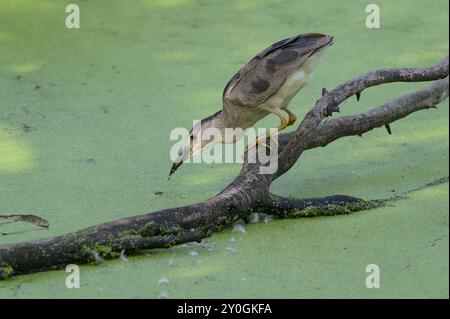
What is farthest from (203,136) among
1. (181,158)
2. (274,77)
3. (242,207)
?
(242,207)

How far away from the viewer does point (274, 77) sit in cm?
412

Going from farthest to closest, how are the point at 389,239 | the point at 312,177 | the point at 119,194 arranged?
the point at 312,177, the point at 119,194, the point at 389,239

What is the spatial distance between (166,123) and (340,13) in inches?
72.6

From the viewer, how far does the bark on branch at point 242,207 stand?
3.26 meters

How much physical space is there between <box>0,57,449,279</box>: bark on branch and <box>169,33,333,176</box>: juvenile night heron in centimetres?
20

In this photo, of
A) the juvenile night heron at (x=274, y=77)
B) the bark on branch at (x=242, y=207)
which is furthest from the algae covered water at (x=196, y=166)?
Result: the juvenile night heron at (x=274, y=77)

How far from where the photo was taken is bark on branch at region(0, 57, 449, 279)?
326cm

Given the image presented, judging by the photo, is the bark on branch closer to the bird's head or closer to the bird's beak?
the bird's head

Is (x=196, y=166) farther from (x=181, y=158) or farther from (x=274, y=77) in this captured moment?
(x=274, y=77)

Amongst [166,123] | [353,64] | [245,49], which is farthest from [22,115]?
[353,64]

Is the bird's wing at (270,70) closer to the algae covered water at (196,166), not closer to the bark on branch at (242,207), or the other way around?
the bark on branch at (242,207)

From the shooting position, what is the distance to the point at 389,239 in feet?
11.8

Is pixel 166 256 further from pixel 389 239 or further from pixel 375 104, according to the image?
pixel 375 104

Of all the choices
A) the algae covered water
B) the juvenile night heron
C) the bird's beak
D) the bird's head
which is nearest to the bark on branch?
the algae covered water
